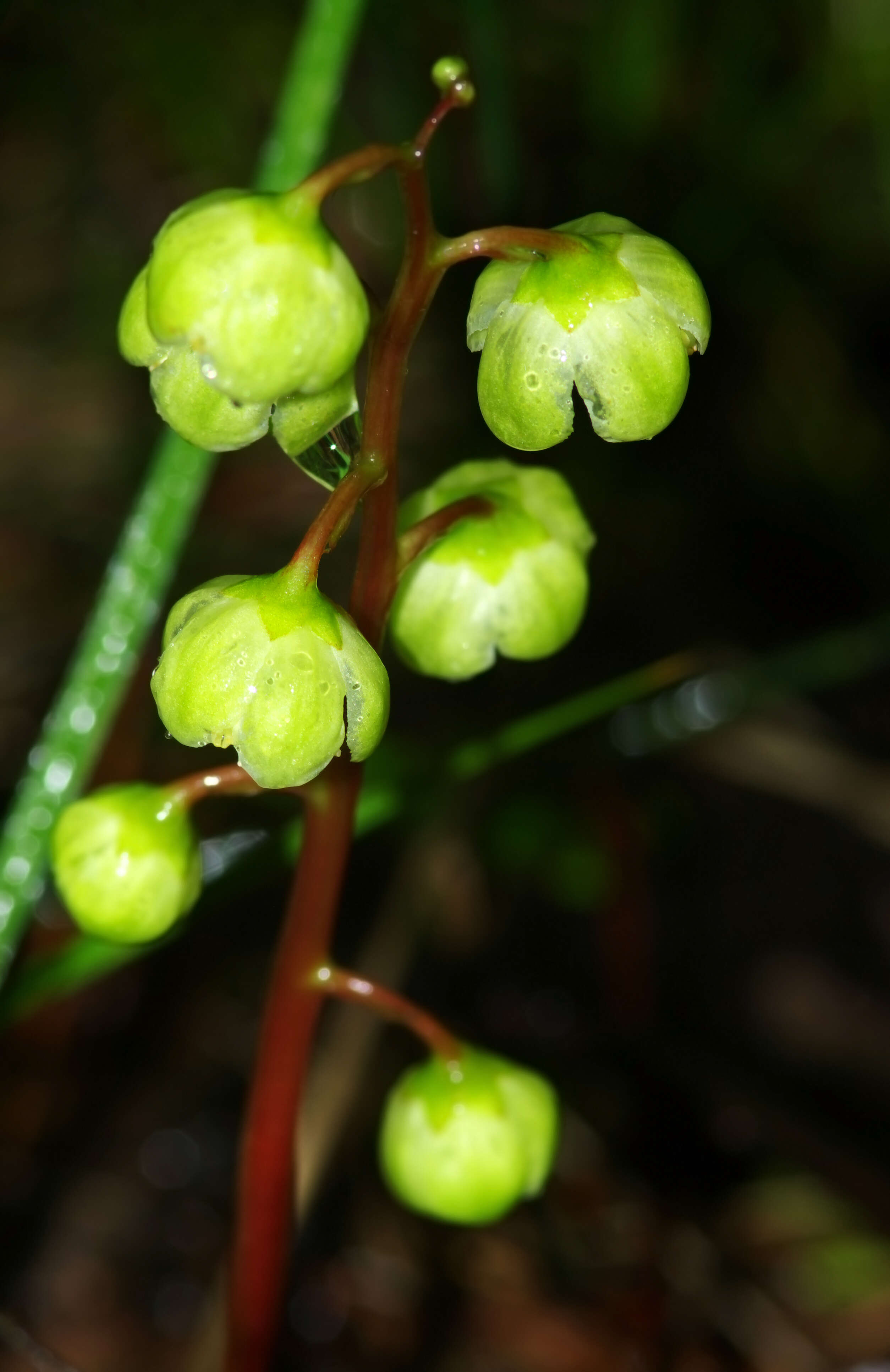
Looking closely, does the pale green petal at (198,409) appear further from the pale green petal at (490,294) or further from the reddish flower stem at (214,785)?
the reddish flower stem at (214,785)

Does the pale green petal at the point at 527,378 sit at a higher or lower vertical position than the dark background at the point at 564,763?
higher

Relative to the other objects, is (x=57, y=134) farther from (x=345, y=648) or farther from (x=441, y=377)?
(x=345, y=648)

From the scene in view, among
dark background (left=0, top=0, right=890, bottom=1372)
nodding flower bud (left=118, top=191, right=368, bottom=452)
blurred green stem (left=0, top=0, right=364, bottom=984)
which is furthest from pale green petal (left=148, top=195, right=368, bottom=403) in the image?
dark background (left=0, top=0, right=890, bottom=1372)

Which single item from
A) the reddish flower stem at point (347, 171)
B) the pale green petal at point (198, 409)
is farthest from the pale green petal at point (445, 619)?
the reddish flower stem at point (347, 171)

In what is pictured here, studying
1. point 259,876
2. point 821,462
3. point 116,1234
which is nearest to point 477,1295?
point 116,1234

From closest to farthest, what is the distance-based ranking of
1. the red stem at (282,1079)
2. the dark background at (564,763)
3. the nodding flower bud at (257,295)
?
the nodding flower bud at (257,295)
the red stem at (282,1079)
the dark background at (564,763)

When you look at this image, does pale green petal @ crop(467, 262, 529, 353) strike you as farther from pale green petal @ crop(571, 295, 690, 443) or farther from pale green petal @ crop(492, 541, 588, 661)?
pale green petal @ crop(492, 541, 588, 661)
